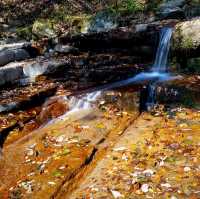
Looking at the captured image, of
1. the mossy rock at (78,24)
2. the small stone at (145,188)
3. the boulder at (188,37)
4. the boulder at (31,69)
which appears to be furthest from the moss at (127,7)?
the small stone at (145,188)

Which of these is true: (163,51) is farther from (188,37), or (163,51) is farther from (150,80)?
(150,80)

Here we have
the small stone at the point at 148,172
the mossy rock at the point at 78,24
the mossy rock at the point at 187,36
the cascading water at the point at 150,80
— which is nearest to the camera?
the small stone at the point at 148,172

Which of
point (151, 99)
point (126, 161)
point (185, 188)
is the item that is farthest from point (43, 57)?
point (185, 188)

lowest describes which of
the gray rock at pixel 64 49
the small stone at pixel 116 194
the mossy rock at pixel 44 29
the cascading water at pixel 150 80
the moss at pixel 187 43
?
the small stone at pixel 116 194

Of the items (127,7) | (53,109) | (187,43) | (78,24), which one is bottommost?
(53,109)

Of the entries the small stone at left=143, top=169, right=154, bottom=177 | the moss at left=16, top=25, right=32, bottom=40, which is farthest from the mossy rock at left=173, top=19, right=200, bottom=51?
the moss at left=16, top=25, right=32, bottom=40

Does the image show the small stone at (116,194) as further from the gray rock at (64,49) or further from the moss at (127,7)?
the moss at (127,7)

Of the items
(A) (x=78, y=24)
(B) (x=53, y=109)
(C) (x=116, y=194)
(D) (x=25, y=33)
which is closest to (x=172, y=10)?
(A) (x=78, y=24)

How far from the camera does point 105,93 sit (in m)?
9.02

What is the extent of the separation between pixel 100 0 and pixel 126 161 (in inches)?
544

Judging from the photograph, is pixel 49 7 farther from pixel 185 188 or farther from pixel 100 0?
pixel 185 188

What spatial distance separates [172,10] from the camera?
47.4ft

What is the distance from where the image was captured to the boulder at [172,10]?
14.1 m

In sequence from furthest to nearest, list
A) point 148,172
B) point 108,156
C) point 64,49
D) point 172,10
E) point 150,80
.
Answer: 1. point 172,10
2. point 64,49
3. point 150,80
4. point 108,156
5. point 148,172
